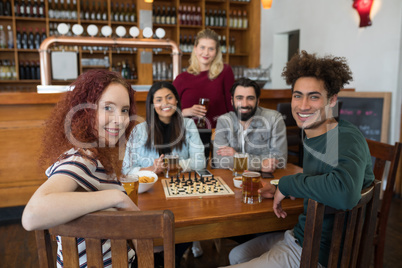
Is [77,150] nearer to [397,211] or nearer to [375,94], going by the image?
[397,211]

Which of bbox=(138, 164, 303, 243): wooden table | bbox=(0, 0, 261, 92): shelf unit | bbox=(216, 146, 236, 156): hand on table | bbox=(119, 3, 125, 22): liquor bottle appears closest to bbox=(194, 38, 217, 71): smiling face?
bbox=(216, 146, 236, 156): hand on table

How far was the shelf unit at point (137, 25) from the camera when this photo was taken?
194 inches

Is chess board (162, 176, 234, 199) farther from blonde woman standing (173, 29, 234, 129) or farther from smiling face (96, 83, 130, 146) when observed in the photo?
blonde woman standing (173, 29, 234, 129)

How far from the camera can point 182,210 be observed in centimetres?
120

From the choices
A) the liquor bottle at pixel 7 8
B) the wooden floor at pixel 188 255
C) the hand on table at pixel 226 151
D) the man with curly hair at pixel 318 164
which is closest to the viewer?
the man with curly hair at pixel 318 164

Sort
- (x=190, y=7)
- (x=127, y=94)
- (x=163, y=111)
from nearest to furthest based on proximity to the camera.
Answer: (x=127, y=94)
(x=163, y=111)
(x=190, y=7)

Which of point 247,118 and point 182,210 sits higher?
point 247,118

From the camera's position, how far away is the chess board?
136cm

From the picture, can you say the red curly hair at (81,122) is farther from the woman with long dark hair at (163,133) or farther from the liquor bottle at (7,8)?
the liquor bottle at (7,8)

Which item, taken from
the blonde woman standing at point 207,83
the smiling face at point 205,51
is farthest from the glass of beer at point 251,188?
the smiling face at point 205,51

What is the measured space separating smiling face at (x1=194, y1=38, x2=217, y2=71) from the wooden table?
147 centimetres

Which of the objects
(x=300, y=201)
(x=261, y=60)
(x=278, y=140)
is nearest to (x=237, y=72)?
(x=261, y=60)

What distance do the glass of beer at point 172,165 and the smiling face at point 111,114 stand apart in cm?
65

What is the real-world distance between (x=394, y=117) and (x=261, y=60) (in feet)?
9.71
